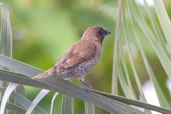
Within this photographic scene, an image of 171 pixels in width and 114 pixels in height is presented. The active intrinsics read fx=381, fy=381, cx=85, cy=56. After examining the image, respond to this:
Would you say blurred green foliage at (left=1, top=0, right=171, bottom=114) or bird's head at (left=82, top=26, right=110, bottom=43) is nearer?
bird's head at (left=82, top=26, right=110, bottom=43)

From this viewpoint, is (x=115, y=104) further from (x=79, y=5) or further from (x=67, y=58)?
(x=79, y=5)

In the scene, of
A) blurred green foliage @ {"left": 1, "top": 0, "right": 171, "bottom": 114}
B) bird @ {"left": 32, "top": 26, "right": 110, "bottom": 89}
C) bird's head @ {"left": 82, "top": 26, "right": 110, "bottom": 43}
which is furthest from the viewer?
blurred green foliage @ {"left": 1, "top": 0, "right": 171, "bottom": 114}

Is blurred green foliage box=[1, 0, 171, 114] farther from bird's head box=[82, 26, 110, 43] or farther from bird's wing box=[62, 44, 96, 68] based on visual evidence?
bird's wing box=[62, 44, 96, 68]

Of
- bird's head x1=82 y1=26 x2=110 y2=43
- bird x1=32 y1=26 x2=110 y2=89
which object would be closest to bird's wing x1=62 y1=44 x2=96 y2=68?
bird x1=32 y1=26 x2=110 y2=89

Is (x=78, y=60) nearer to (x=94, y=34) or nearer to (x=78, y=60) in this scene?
(x=78, y=60)

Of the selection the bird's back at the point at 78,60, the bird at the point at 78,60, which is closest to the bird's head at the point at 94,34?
the bird at the point at 78,60

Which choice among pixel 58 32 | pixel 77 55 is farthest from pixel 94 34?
pixel 58 32
